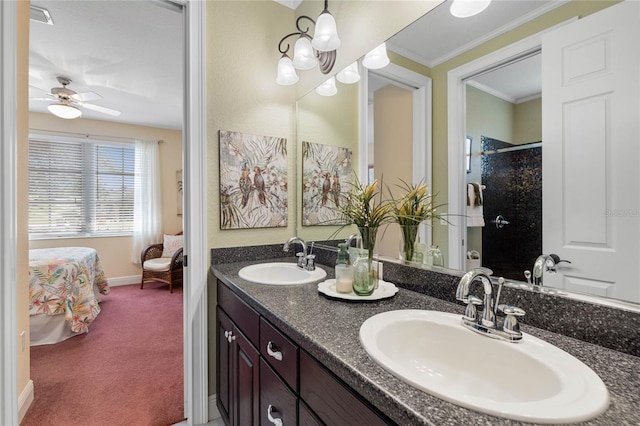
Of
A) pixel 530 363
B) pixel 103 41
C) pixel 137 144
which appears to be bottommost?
pixel 530 363

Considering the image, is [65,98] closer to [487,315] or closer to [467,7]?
[467,7]

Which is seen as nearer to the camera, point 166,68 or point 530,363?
point 530,363

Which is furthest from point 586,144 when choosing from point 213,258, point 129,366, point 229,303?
point 129,366

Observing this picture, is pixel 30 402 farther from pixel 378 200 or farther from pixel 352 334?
pixel 378 200

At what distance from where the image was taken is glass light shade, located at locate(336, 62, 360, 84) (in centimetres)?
164

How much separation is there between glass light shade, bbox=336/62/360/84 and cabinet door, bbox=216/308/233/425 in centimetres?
143

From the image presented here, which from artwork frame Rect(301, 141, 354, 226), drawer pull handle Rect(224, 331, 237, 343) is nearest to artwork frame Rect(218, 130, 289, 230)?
artwork frame Rect(301, 141, 354, 226)

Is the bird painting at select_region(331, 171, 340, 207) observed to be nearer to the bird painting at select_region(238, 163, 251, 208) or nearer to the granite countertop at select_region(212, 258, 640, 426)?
the bird painting at select_region(238, 163, 251, 208)

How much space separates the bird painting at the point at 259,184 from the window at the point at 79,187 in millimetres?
3992

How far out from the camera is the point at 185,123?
5.56 ft

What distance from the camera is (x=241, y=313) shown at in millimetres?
1302

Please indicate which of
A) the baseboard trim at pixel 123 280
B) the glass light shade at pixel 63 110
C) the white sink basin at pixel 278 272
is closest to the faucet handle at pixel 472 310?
the white sink basin at pixel 278 272

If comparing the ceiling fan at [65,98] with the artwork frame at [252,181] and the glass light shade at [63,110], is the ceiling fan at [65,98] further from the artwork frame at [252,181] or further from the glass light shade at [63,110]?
the artwork frame at [252,181]

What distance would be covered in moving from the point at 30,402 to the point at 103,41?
2632mm
